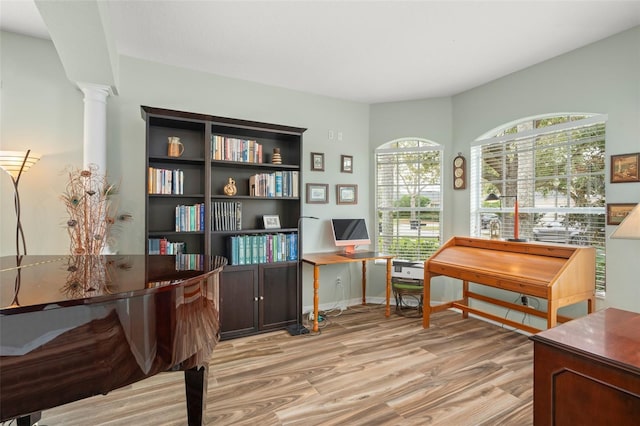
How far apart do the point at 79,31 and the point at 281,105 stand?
205 centimetres

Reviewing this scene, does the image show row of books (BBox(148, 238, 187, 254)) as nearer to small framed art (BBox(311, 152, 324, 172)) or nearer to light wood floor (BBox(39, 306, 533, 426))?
light wood floor (BBox(39, 306, 533, 426))

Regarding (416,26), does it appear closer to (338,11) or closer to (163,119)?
(338,11)

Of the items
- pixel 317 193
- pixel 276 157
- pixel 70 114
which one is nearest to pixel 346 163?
pixel 317 193

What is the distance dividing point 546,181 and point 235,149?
3.20m

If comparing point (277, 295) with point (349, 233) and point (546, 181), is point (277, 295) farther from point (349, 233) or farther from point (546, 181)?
point (546, 181)

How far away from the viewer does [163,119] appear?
2865 mm

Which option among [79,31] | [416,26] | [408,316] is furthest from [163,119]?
[408,316]

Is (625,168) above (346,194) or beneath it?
above

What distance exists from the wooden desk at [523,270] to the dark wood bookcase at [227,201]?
1.60 meters

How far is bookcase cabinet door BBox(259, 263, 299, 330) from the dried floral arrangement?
1.45m

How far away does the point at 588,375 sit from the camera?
106cm

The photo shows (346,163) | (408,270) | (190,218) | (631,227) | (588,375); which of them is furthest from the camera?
(346,163)

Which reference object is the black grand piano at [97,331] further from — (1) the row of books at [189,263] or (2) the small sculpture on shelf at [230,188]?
(2) the small sculpture on shelf at [230,188]

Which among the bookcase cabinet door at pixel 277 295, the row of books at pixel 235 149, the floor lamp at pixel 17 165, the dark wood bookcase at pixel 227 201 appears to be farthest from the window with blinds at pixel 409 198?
the floor lamp at pixel 17 165
